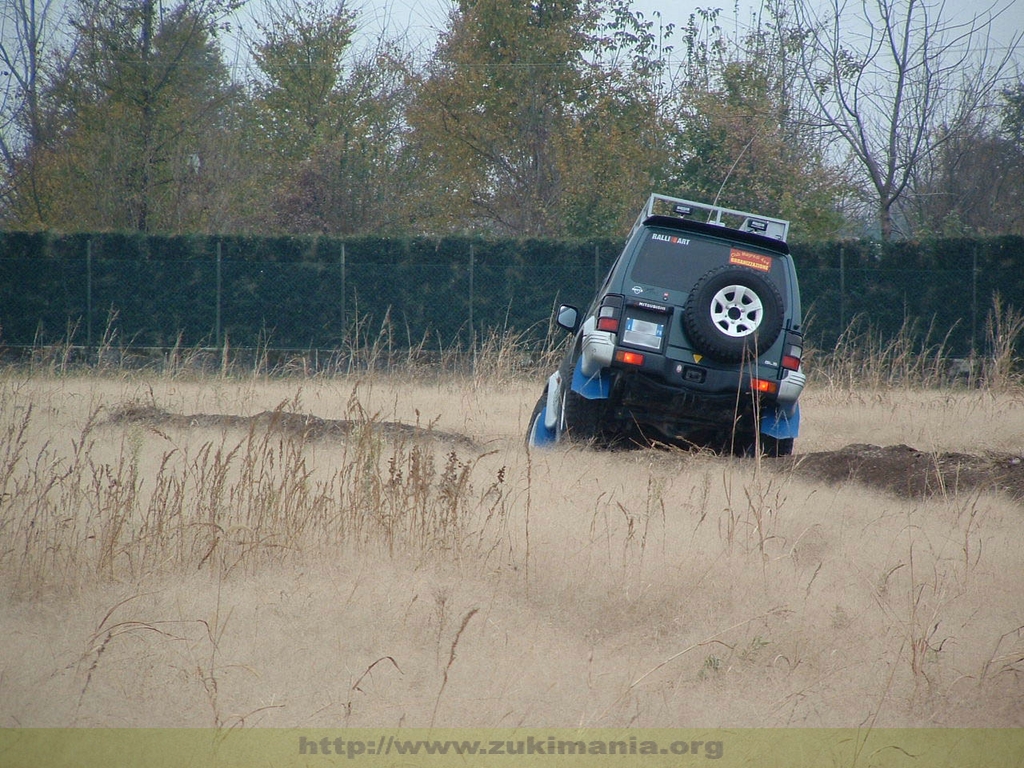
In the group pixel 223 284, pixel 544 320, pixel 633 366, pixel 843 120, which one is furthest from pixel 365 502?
pixel 843 120

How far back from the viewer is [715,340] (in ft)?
21.8

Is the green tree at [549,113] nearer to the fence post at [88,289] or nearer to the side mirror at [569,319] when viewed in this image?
the fence post at [88,289]

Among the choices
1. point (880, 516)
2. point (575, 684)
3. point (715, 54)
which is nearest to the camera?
point (575, 684)

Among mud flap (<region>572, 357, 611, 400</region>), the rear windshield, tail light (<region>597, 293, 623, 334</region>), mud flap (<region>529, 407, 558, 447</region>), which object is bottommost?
mud flap (<region>529, 407, 558, 447</region>)

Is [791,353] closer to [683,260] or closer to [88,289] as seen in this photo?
[683,260]

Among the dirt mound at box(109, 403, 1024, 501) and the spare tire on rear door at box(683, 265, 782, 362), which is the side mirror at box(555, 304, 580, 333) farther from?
the spare tire on rear door at box(683, 265, 782, 362)

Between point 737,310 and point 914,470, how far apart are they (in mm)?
1900

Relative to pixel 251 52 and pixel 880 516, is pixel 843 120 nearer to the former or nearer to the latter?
pixel 251 52

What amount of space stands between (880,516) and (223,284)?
13.7m

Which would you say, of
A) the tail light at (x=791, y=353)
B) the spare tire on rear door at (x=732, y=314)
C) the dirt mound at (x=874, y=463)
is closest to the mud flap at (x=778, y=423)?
the dirt mound at (x=874, y=463)

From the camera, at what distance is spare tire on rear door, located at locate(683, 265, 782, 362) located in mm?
6660

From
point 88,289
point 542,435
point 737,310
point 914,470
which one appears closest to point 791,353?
point 737,310

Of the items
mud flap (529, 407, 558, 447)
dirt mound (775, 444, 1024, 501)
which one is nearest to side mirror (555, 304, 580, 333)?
mud flap (529, 407, 558, 447)

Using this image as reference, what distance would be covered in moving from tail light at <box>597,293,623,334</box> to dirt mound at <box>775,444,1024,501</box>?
163cm
